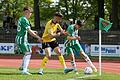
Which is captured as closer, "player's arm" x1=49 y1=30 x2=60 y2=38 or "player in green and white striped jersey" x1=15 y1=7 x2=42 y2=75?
"player in green and white striped jersey" x1=15 y1=7 x2=42 y2=75

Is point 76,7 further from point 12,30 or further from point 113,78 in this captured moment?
point 113,78

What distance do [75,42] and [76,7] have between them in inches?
2003

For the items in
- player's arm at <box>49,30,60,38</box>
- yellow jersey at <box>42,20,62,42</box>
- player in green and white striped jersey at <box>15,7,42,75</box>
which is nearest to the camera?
player in green and white striped jersey at <box>15,7,42,75</box>

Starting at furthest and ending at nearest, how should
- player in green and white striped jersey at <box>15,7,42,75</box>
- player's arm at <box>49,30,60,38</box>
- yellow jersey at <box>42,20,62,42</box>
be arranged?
yellow jersey at <box>42,20,62,42</box> → player's arm at <box>49,30,60,38</box> → player in green and white striped jersey at <box>15,7,42,75</box>

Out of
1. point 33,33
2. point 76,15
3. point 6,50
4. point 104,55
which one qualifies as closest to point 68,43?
point 33,33

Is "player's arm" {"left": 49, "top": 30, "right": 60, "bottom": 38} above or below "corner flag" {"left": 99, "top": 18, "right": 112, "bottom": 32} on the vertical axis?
below

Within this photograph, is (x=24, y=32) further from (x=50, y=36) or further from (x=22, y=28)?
(x=50, y=36)

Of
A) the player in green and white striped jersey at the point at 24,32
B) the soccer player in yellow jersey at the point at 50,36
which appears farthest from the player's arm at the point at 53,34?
the player in green and white striped jersey at the point at 24,32

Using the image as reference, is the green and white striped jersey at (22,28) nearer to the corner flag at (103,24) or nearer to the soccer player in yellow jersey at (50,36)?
the soccer player in yellow jersey at (50,36)

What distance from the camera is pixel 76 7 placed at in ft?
216

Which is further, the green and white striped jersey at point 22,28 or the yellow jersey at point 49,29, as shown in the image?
the yellow jersey at point 49,29

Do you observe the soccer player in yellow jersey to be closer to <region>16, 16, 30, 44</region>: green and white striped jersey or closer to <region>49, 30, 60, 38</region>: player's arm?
<region>49, 30, 60, 38</region>: player's arm

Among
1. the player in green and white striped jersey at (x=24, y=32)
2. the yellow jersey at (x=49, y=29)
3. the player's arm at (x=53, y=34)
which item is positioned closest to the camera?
the player in green and white striped jersey at (x=24, y=32)

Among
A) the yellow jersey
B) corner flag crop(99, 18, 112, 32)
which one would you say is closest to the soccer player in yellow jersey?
the yellow jersey
